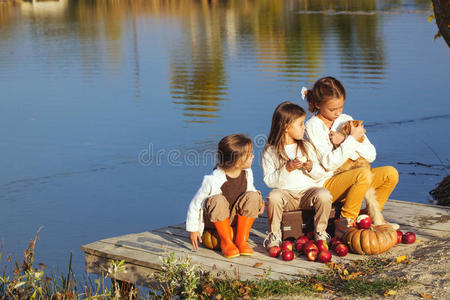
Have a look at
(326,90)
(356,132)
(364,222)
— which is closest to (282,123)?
(326,90)

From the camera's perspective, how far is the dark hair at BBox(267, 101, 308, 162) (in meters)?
5.85

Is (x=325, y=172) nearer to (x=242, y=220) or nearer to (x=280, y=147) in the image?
(x=280, y=147)

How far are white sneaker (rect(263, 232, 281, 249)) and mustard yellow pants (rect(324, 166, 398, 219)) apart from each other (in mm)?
614

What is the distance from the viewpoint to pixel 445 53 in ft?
86.8

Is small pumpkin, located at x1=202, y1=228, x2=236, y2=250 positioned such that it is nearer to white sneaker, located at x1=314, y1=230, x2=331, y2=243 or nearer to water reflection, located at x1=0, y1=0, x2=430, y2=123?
white sneaker, located at x1=314, y1=230, x2=331, y2=243

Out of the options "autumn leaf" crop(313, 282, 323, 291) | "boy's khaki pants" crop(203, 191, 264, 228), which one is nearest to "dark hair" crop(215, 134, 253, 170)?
"boy's khaki pants" crop(203, 191, 264, 228)

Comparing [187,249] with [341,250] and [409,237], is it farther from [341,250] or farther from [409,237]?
[409,237]

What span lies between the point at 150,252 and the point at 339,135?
1.86 m

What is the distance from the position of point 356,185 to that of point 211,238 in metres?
1.29

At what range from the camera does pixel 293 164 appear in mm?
5703

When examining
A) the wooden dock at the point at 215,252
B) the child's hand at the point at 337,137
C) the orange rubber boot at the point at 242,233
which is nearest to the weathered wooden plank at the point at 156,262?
the wooden dock at the point at 215,252

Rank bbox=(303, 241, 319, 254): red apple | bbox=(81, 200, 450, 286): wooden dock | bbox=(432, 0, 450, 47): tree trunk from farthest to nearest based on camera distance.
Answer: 1. bbox=(432, 0, 450, 47): tree trunk
2. bbox=(303, 241, 319, 254): red apple
3. bbox=(81, 200, 450, 286): wooden dock

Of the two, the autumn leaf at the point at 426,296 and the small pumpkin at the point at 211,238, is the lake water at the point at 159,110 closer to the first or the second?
the small pumpkin at the point at 211,238

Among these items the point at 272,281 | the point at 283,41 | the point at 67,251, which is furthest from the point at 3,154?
the point at 283,41
